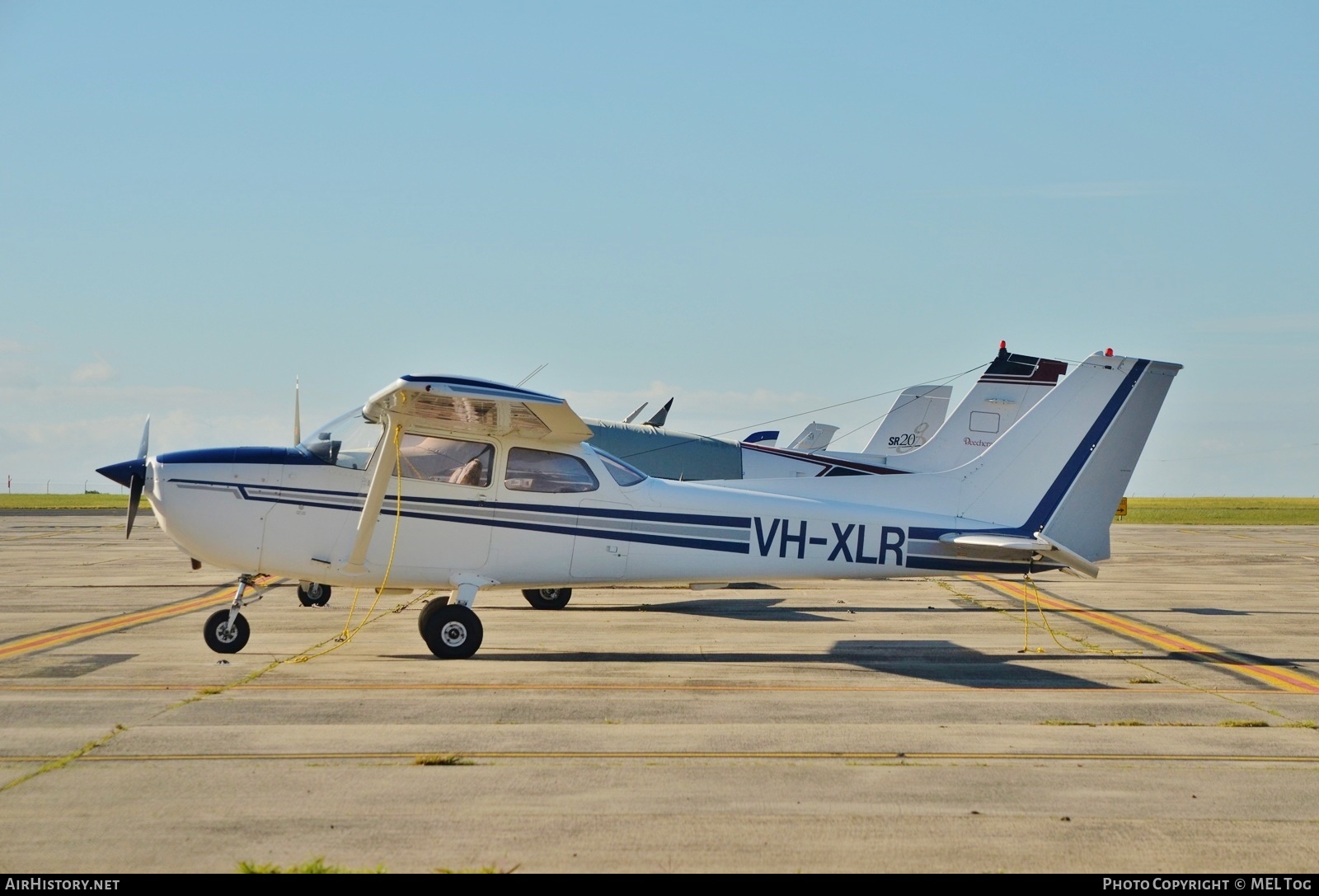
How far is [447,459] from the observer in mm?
11602

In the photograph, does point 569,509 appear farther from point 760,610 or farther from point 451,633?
point 760,610

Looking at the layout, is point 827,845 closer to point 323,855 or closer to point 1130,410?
point 323,855

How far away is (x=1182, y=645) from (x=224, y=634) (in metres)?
10.1

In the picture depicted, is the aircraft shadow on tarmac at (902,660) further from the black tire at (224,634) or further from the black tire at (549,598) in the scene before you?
the black tire at (549,598)

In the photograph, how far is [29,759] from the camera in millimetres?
6875

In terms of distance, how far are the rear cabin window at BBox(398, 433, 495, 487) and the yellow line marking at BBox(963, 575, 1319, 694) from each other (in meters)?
7.51

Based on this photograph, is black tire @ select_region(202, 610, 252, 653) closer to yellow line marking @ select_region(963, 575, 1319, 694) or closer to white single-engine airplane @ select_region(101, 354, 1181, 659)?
white single-engine airplane @ select_region(101, 354, 1181, 659)

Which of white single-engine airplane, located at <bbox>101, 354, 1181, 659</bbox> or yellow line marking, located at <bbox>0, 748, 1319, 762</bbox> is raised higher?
white single-engine airplane, located at <bbox>101, 354, 1181, 659</bbox>

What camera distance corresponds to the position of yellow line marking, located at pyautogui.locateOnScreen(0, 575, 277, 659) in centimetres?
1162

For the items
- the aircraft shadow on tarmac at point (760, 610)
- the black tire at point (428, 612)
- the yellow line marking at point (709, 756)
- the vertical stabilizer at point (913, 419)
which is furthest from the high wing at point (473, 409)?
the vertical stabilizer at point (913, 419)

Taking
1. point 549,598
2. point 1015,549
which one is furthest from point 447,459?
point 1015,549

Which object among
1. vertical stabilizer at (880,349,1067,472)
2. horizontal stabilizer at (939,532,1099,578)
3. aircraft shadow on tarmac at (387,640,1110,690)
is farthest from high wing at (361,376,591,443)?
vertical stabilizer at (880,349,1067,472)

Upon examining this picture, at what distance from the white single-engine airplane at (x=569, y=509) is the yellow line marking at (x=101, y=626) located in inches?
39.5

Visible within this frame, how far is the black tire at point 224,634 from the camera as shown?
36.5 ft
